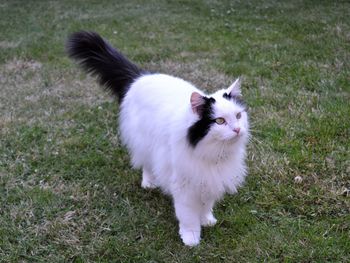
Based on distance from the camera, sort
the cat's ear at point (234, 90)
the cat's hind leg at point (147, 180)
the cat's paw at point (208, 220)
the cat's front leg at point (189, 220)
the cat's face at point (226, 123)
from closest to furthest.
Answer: the cat's face at point (226, 123) → the cat's ear at point (234, 90) → the cat's front leg at point (189, 220) → the cat's paw at point (208, 220) → the cat's hind leg at point (147, 180)

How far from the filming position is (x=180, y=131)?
266cm

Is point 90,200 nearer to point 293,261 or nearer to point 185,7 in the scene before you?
point 293,261

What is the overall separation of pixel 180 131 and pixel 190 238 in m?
0.71

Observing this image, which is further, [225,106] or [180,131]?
[180,131]

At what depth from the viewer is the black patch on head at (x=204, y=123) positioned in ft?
8.21

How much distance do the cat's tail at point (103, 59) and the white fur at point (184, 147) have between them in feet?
0.57

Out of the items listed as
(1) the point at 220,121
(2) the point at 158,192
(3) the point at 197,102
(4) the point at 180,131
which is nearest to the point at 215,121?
(1) the point at 220,121

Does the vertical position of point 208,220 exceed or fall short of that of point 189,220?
it falls short

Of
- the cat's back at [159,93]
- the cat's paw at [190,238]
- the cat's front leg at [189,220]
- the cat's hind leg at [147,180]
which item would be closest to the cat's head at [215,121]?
the cat's back at [159,93]

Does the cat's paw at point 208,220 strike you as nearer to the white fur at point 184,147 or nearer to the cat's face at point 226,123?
the white fur at point 184,147

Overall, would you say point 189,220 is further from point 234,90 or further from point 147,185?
point 234,90

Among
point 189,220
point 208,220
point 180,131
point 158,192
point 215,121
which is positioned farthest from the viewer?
point 158,192

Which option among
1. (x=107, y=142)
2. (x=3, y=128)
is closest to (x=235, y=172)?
(x=107, y=142)

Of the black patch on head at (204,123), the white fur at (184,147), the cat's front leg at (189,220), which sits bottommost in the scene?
the cat's front leg at (189,220)
